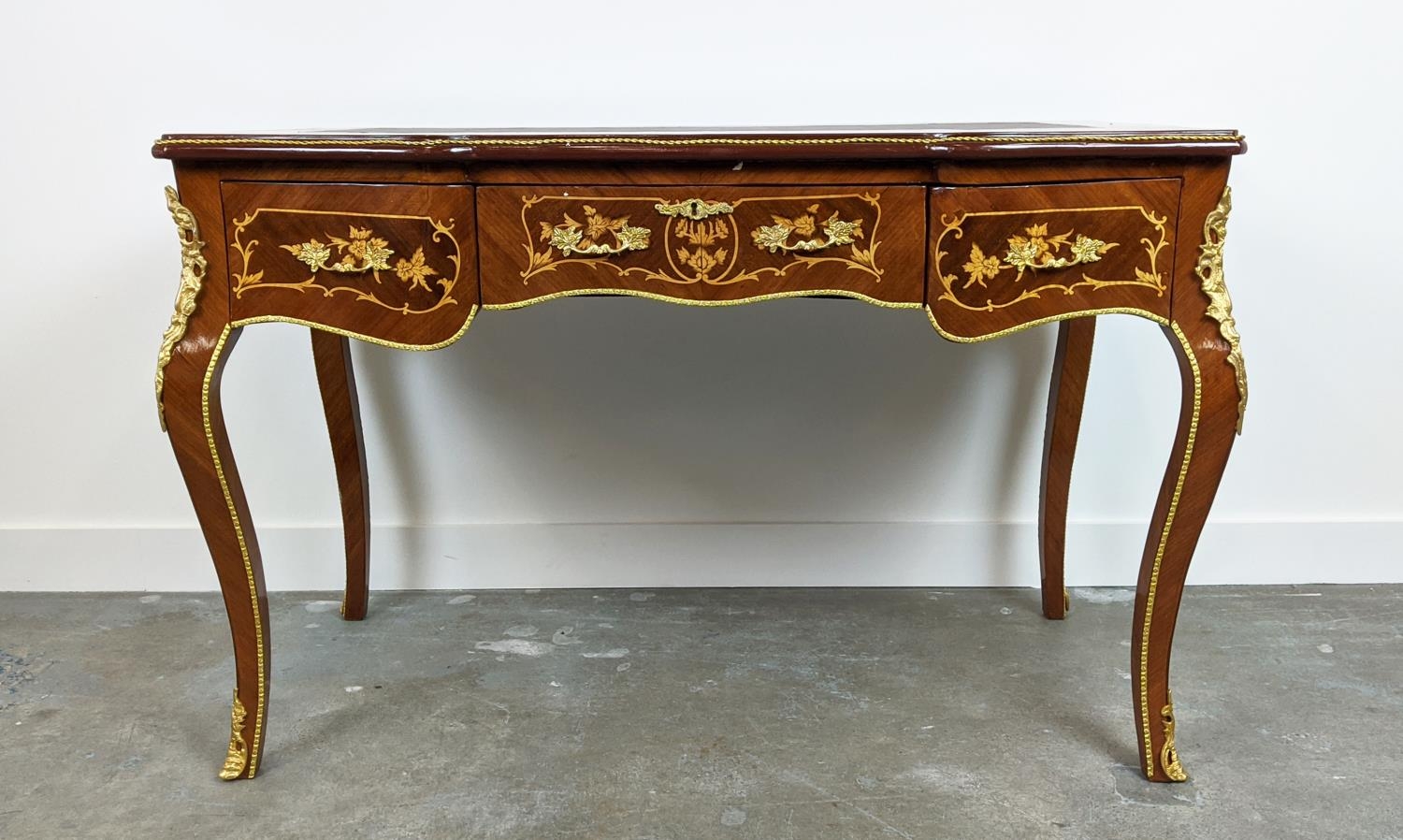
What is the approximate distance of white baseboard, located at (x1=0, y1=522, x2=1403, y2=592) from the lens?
2639 millimetres

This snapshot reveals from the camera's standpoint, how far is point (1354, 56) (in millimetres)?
2424

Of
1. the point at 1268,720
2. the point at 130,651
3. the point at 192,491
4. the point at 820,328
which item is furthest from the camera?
the point at 820,328

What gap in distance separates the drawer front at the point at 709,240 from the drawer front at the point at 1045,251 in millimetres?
50

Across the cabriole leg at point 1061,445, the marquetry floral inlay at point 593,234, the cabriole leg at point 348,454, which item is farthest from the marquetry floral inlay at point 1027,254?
the cabriole leg at point 348,454

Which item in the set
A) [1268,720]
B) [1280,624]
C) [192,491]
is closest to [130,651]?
[192,491]

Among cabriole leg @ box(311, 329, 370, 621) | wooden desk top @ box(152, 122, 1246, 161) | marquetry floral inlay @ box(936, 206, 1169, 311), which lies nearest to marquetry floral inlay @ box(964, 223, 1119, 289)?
marquetry floral inlay @ box(936, 206, 1169, 311)

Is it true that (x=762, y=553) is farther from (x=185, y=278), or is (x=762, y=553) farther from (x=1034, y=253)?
(x=185, y=278)

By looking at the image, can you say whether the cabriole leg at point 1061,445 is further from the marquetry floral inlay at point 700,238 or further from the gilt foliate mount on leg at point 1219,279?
the marquetry floral inlay at point 700,238

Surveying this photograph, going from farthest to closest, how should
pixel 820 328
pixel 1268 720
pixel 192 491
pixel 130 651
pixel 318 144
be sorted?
pixel 820 328, pixel 130 651, pixel 1268 720, pixel 192 491, pixel 318 144

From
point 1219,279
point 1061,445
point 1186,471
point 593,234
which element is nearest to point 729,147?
point 593,234

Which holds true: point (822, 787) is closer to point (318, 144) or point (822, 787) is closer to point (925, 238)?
point (925, 238)

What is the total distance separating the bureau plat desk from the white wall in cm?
82

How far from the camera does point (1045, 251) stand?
167 cm

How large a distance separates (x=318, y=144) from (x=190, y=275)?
0.95ft
